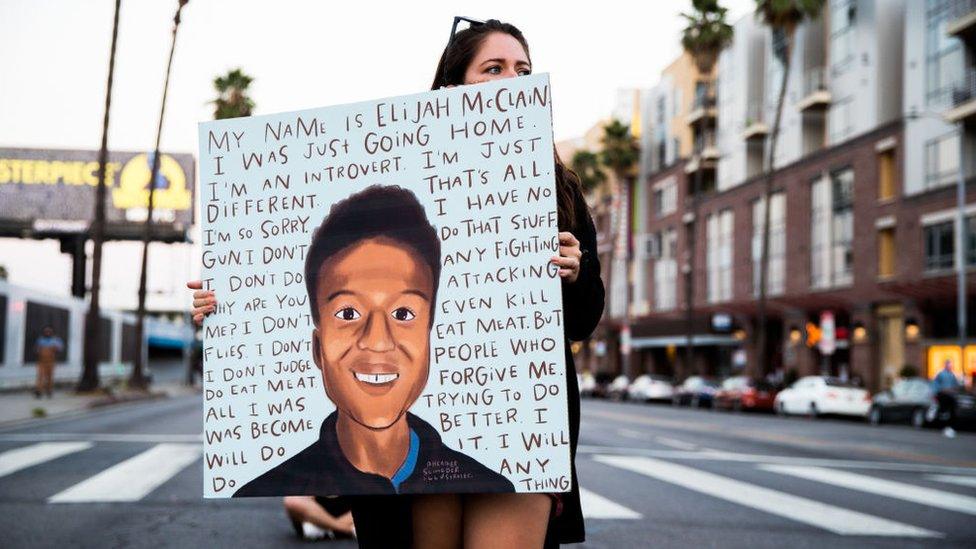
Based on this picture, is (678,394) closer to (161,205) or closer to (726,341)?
(726,341)

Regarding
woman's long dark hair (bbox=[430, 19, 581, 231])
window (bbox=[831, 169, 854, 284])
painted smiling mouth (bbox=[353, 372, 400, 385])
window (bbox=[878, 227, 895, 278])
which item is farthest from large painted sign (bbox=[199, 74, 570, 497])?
window (bbox=[831, 169, 854, 284])

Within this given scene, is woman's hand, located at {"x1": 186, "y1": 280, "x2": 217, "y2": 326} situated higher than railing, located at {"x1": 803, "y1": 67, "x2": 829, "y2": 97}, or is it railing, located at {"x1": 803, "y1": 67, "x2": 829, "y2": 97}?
railing, located at {"x1": 803, "y1": 67, "x2": 829, "y2": 97}

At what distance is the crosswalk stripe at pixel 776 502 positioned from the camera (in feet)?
25.2

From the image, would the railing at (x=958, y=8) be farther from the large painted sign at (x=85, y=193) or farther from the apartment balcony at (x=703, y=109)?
the large painted sign at (x=85, y=193)

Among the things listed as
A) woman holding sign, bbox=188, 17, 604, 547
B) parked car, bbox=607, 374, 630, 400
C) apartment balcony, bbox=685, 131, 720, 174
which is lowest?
parked car, bbox=607, 374, 630, 400

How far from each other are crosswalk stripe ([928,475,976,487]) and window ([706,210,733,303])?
42810 mm

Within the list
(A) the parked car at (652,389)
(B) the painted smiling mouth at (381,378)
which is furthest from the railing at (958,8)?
(B) the painted smiling mouth at (381,378)

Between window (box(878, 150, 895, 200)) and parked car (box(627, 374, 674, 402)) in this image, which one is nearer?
window (box(878, 150, 895, 200))

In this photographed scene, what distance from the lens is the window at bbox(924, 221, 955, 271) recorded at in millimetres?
35156

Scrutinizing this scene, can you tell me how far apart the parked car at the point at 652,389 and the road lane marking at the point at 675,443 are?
1207 inches

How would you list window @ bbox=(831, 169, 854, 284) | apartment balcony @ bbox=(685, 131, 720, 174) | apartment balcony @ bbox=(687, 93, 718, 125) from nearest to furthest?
window @ bbox=(831, 169, 854, 284)
apartment balcony @ bbox=(685, 131, 720, 174)
apartment balcony @ bbox=(687, 93, 718, 125)

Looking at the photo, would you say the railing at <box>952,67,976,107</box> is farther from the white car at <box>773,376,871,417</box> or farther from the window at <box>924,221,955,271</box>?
the white car at <box>773,376,871,417</box>

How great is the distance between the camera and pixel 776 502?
29.8 ft

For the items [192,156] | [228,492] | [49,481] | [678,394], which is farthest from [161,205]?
[228,492]
